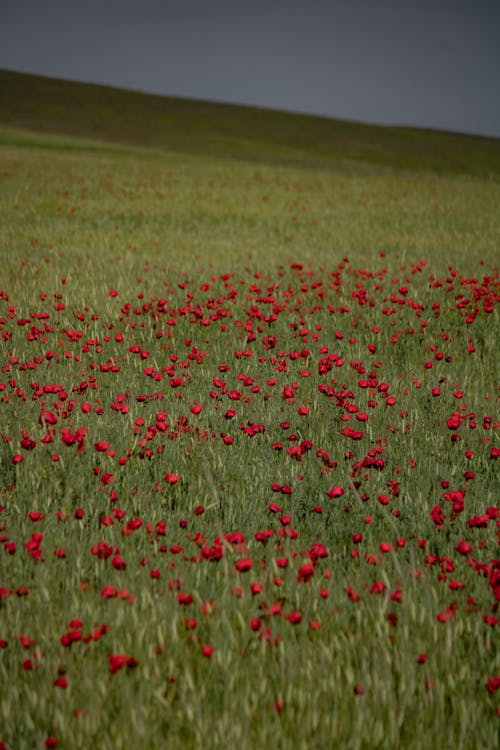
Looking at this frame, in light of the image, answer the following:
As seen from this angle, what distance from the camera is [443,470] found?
3.60 m

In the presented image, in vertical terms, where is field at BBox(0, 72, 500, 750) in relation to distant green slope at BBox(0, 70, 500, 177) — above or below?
below

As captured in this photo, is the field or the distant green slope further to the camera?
the distant green slope

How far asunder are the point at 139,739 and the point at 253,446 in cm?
220

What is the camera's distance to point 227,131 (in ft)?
187

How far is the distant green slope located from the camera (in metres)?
46.3

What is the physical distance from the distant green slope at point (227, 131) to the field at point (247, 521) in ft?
107

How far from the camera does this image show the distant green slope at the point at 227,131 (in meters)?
46.3

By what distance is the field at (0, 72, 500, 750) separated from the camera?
78.2 inches

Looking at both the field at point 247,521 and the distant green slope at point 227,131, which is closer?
the field at point 247,521

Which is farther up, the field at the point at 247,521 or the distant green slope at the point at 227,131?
the distant green slope at the point at 227,131

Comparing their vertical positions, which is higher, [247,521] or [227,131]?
[227,131]

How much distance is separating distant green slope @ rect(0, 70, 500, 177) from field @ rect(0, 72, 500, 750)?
32.6 metres

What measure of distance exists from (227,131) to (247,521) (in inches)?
2341

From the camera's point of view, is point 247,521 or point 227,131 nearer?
point 247,521
